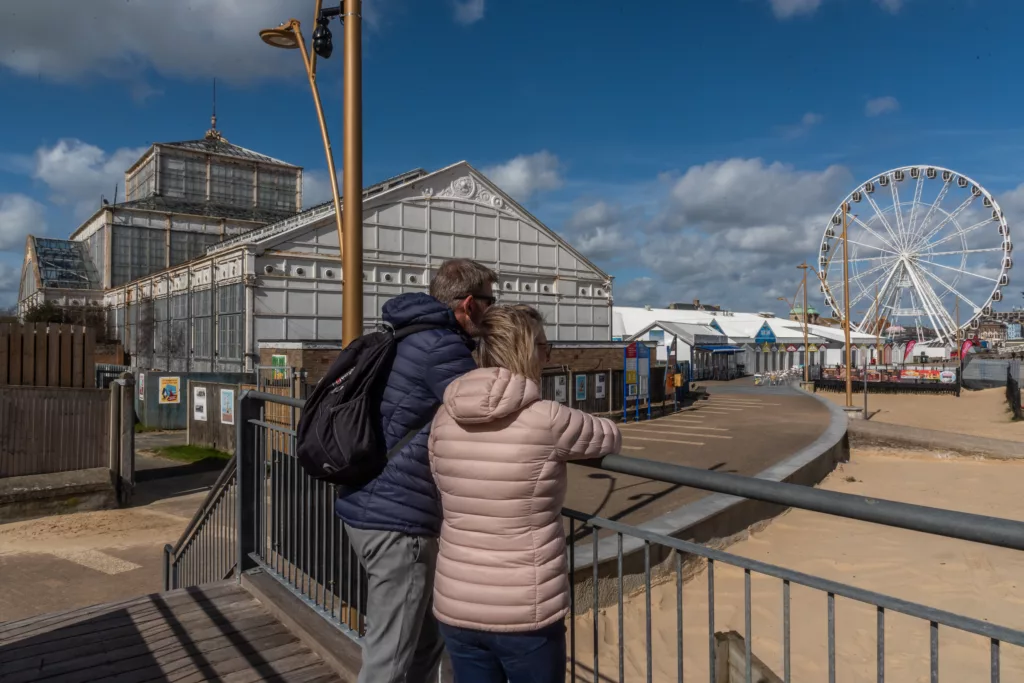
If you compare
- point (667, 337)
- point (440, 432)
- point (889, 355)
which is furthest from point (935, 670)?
point (889, 355)

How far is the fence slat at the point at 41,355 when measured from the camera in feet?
36.4

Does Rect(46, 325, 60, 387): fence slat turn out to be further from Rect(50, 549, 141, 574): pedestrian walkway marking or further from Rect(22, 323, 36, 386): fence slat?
Rect(50, 549, 141, 574): pedestrian walkway marking

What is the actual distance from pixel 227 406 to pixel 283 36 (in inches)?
451

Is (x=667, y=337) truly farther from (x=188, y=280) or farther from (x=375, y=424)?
(x=375, y=424)

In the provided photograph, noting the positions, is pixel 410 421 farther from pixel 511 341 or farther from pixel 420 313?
pixel 511 341

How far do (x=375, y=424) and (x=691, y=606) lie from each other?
613 cm

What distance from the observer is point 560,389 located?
19188 millimetres

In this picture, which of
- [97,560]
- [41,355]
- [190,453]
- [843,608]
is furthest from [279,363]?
[843,608]

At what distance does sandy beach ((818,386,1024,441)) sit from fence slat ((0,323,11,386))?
22928mm

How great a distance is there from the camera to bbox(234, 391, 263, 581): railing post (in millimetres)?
4547

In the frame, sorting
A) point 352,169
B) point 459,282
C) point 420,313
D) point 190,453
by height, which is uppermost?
point 352,169

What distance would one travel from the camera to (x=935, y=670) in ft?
5.25

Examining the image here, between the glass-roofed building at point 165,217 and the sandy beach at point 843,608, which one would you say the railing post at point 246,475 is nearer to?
the sandy beach at point 843,608

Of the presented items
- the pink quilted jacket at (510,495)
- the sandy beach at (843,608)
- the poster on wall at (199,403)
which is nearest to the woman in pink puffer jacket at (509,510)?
the pink quilted jacket at (510,495)
